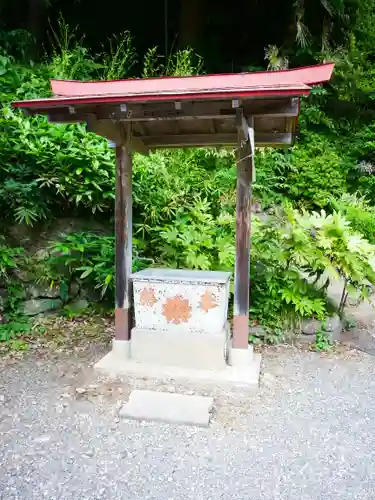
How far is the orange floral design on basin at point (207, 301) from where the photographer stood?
11.7ft

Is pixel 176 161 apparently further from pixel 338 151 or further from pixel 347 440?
pixel 347 440

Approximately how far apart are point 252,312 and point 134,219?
1.94 metres

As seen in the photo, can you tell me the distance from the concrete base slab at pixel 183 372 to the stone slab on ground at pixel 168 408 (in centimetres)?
32

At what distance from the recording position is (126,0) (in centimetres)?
1005

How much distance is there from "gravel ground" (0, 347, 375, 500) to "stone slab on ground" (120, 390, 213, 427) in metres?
0.06

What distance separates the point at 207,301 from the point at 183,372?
640mm

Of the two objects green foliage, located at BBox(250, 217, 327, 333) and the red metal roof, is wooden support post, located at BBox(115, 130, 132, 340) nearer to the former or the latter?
the red metal roof

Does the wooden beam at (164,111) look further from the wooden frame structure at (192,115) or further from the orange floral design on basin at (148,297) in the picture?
the orange floral design on basin at (148,297)

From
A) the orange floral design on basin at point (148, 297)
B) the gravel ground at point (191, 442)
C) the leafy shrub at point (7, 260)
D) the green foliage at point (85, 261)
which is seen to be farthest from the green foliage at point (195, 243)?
the leafy shrub at point (7, 260)

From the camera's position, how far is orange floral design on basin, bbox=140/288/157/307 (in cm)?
366

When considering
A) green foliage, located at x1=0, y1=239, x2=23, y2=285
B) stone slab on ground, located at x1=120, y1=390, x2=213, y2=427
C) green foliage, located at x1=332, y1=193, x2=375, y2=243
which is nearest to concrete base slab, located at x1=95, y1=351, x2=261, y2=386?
stone slab on ground, located at x1=120, y1=390, x2=213, y2=427

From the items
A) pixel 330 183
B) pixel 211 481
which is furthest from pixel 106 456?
pixel 330 183

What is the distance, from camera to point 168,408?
2912mm

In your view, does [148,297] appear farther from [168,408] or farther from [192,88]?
[192,88]
